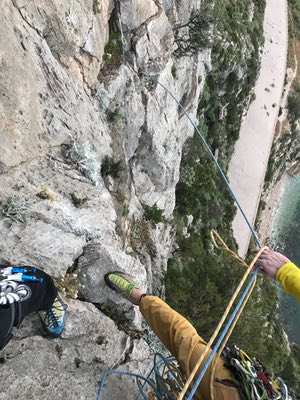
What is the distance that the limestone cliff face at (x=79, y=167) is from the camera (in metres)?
6.82

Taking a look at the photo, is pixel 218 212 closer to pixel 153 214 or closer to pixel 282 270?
pixel 153 214

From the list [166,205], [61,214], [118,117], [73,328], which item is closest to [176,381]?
[73,328]

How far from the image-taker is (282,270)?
570 cm

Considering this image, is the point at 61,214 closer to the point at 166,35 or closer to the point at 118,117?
the point at 118,117

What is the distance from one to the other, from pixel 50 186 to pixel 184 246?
634 inches

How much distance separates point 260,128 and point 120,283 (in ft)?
116

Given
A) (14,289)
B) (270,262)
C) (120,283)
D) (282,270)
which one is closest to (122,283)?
(120,283)

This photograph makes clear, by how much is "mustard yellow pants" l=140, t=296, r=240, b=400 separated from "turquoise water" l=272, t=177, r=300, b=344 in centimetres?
3350

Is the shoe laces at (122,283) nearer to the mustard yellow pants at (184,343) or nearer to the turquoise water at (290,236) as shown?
the mustard yellow pants at (184,343)

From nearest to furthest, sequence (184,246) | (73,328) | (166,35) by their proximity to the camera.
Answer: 1. (73,328)
2. (166,35)
3. (184,246)

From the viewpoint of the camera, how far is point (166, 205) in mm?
20203

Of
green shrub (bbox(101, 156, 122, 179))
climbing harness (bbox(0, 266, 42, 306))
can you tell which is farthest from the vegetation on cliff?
climbing harness (bbox(0, 266, 42, 306))

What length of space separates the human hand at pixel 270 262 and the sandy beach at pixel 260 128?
2858cm

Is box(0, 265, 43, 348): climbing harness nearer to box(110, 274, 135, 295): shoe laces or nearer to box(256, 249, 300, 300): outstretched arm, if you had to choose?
box(110, 274, 135, 295): shoe laces
